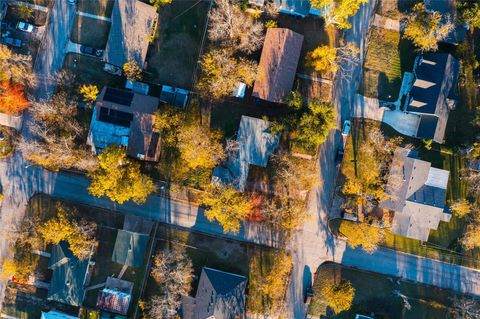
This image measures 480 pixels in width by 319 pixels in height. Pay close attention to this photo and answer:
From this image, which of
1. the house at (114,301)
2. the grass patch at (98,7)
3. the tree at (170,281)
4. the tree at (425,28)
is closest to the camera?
the tree at (425,28)

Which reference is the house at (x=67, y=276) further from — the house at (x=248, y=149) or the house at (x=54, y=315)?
the house at (x=248, y=149)

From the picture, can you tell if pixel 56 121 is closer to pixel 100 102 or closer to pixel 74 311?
pixel 100 102

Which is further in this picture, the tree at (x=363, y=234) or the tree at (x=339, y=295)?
the tree at (x=339, y=295)

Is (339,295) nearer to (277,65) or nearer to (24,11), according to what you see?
(277,65)

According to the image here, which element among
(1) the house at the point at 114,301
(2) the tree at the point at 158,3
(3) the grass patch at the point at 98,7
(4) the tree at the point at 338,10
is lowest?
(1) the house at the point at 114,301

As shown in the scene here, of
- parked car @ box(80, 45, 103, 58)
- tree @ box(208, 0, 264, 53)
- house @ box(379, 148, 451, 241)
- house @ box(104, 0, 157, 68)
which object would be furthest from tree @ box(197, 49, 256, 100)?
house @ box(379, 148, 451, 241)

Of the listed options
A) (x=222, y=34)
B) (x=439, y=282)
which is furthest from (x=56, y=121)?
(x=439, y=282)

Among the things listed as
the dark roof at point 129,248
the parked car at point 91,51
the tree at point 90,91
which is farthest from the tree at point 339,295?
the parked car at point 91,51
